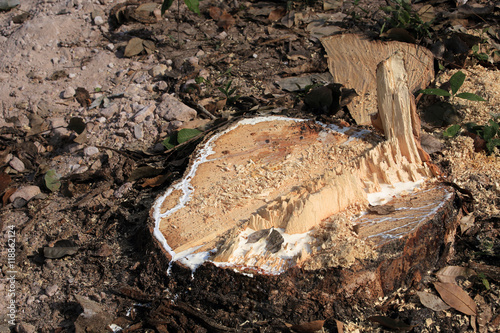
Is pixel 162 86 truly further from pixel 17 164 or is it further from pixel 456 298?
pixel 456 298

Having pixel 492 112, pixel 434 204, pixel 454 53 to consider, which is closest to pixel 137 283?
pixel 434 204

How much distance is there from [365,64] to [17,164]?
296cm

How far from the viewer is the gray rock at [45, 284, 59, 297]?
2236 millimetres

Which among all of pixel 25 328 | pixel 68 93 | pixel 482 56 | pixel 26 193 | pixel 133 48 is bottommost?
pixel 25 328

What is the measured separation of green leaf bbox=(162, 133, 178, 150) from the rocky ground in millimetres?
52

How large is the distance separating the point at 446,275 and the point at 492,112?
56.7 inches

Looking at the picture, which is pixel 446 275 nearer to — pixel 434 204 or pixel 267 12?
pixel 434 204

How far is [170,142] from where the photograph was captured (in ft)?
10.1

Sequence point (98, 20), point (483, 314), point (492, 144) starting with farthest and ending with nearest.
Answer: point (98, 20) < point (492, 144) < point (483, 314)

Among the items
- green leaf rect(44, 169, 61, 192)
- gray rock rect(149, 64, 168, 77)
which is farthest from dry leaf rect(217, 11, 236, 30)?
green leaf rect(44, 169, 61, 192)

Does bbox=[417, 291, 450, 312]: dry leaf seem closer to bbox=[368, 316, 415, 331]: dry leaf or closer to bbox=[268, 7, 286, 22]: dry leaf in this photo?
bbox=[368, 316, 415, 331]: dry leaf

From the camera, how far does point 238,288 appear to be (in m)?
1.87

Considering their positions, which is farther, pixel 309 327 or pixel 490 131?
pixel 490 131

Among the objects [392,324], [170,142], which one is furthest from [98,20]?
[392,324]
